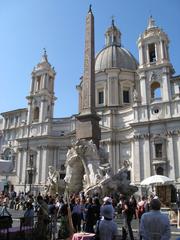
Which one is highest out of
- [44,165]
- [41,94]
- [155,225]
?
[41,94]

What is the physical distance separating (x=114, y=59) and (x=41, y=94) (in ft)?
46.8

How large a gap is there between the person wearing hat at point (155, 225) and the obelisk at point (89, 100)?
15.7 meters

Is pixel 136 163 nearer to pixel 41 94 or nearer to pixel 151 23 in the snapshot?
pixel 41 94

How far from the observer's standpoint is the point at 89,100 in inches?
839

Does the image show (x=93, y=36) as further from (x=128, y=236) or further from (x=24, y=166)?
(x=24, y=166)

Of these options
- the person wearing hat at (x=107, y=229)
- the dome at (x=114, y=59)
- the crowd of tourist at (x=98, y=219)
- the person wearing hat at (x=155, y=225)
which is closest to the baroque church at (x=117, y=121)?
the dome at (x=114, y=59)

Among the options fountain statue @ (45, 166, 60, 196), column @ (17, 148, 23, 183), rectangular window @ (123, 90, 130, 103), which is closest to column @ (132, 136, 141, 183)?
rectangular window @ (123, 90, 130, 103)

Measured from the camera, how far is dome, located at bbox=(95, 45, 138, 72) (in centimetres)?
4866

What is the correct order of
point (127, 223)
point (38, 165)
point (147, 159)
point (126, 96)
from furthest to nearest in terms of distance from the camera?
A: point (126, 96) → point (38, 165) → point (147, 159) → point (127, 223)

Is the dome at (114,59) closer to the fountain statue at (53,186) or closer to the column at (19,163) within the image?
the column at (19,163)

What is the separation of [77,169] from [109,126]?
20.8 metres

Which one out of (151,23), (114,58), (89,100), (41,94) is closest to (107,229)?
(89,100)

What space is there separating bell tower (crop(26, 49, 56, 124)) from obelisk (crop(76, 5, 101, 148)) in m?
24.0

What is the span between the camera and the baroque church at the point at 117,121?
3531 cm
